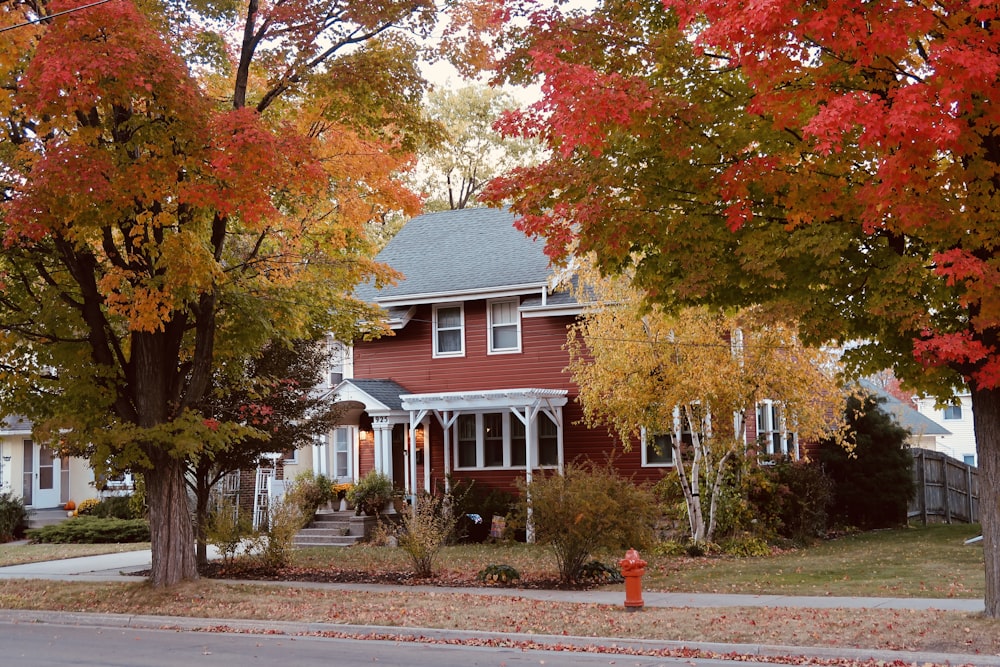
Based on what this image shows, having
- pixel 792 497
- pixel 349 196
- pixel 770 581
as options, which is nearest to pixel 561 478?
pixel 770 581

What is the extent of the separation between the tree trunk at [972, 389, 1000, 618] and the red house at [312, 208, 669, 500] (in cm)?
1372

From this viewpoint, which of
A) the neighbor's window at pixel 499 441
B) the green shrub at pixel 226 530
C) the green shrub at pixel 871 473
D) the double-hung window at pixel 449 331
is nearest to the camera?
the green shrub at pixel 226 530

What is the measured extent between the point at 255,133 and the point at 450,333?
1464 cm

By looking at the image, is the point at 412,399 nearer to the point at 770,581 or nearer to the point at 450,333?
the point at 450,333

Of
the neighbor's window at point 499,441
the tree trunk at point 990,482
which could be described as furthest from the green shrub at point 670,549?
the tree trunk at point 990,482

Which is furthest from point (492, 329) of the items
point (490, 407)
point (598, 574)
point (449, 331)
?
point (598, 574)

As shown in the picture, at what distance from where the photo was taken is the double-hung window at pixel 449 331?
2748cm

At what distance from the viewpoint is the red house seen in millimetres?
25656

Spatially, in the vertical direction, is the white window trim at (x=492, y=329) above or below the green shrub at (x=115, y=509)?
above

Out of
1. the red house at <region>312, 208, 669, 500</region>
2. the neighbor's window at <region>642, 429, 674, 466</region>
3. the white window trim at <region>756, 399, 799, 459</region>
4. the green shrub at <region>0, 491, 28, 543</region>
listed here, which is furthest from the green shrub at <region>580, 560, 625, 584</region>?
the green shrub at <region>0, 491, 28, 543</region>

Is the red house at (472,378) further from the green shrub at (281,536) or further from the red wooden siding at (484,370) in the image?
the green shrub at (281,536)

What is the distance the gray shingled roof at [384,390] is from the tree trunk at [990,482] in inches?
669

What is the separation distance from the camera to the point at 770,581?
1645cm

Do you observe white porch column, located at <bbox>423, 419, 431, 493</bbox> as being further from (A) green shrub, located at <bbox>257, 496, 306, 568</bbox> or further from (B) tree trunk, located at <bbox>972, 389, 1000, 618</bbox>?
(B) tree trunk, located at <bbox>972, 389, 1000, 618</bbox>
